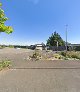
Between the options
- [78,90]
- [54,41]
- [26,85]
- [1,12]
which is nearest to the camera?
[78,90]

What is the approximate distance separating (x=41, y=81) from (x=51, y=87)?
1488 millimetres

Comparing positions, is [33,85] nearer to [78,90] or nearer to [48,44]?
[78,90]

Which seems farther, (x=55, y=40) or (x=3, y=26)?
(x=55, y=40)

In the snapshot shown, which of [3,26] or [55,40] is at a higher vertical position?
[55,40]

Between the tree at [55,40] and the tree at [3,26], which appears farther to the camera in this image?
the tree at [55,40]

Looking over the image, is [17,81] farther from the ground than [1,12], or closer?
closer

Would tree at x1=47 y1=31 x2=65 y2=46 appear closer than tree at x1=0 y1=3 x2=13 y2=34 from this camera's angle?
No

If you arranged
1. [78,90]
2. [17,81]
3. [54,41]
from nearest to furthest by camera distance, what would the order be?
1. [78,90]
2. [17,81]
3. [54,41]

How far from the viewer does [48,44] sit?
10625cm

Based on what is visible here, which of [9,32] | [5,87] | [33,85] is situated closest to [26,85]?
[33,85]

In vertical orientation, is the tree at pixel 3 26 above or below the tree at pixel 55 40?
below

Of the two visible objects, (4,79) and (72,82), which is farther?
(4,79)

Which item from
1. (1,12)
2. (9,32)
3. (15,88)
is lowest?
(15,88)

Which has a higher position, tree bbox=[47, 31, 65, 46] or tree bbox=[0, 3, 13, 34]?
tree bbox=[47, 31, 65, 46]
